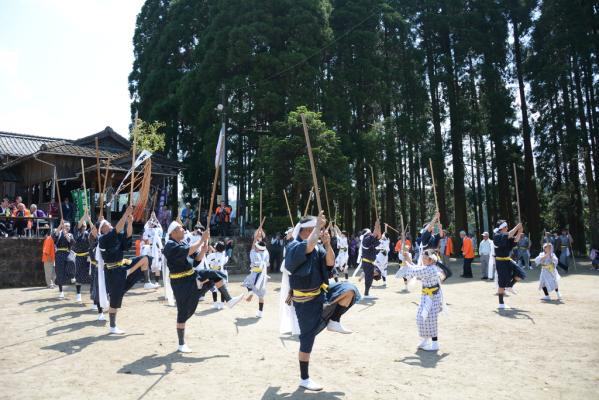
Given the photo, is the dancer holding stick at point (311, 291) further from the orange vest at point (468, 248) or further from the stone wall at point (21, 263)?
→ the stone wall at point (21, 263)

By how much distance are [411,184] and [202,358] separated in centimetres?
3048

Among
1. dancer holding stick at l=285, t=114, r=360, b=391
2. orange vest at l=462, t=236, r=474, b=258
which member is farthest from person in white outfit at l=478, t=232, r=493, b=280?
dancer holding stick at l=285, t=114, r=360, b=391

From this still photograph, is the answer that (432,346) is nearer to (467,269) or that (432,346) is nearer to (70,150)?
(467,269)

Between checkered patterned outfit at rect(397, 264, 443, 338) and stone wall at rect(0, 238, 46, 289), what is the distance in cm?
1455

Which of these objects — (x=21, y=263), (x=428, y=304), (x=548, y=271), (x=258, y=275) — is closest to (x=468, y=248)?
(x=548, y=271)

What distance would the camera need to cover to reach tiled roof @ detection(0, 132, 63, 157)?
28253 millimetres

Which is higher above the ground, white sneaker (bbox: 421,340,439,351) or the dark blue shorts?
the dark blue shorts

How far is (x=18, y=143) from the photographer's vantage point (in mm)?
29562

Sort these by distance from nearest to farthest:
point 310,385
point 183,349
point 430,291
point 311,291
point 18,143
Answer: point 310,385
point 311,291
point 183,349
point 430,291
point 18,143

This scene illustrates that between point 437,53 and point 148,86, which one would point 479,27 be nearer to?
point 437,53

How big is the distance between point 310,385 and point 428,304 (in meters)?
2.95

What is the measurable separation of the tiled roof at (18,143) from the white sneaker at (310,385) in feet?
93.6

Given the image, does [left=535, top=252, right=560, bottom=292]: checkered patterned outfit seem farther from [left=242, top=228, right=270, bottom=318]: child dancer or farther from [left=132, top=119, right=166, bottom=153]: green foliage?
[left=132, top=119, right=166, bottom=153]: green foliage

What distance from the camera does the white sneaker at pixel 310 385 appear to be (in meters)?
5.51
